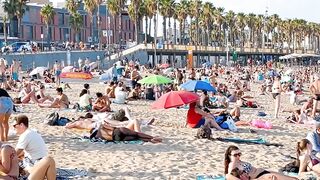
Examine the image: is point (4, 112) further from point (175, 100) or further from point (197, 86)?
point (197, 86)

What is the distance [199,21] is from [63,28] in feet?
99.6

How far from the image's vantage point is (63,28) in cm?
7362

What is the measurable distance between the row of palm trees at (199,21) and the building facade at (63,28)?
1874mm

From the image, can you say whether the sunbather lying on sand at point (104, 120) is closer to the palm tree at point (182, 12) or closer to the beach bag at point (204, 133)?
the beach bag at point (204, 133)

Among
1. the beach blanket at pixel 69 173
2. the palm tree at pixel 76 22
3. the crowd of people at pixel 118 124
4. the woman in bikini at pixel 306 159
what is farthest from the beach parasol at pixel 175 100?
the palm tree at pixel 76 22

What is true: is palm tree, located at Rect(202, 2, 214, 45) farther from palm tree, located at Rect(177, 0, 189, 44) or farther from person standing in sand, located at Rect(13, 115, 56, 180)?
person standing in sand, located at Rect(13, 115, 56, 180)

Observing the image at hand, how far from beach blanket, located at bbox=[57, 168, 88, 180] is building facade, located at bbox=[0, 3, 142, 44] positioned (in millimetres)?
51409

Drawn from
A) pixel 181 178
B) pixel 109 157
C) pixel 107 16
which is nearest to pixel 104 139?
pixel 109 157

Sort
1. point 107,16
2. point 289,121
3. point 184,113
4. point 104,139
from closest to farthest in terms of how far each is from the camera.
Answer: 1. point 104,139
2. point 289,121
3. point 184,113
4. point 107,16

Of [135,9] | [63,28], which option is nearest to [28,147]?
[135,9]

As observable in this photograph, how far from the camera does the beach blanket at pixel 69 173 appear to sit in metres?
8.38

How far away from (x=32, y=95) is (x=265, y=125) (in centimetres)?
777

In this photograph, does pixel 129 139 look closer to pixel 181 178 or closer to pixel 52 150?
pixel 52 150

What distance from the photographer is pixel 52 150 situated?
1070 cm
